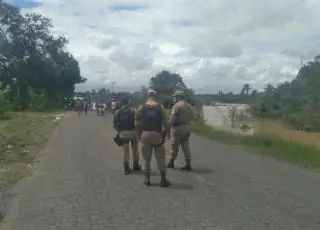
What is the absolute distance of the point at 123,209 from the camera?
8742mm

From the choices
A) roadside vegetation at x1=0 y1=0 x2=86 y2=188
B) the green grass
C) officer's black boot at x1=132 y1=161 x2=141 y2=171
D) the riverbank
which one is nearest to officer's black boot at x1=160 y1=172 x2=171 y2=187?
officer's black boot at x1=132 y1=161 x2=141 y2=171

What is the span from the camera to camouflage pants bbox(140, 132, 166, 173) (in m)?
11.0

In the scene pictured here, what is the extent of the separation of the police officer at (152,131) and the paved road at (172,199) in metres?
0.40

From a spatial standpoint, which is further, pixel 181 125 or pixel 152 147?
pixel 181 125

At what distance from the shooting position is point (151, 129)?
433 inches

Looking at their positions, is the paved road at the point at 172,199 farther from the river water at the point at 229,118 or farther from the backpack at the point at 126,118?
the river water at the point at 229,118

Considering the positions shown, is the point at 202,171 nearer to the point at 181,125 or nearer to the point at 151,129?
the point at 181,125

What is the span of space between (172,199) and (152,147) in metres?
1.81

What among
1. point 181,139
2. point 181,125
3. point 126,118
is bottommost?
point 181,139

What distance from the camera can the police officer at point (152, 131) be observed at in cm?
1098

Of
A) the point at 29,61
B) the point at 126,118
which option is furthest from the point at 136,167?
the point at 29,61

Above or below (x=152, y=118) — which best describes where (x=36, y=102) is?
below

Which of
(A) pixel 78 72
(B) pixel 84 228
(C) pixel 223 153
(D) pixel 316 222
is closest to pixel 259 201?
(D) pixel 316 222

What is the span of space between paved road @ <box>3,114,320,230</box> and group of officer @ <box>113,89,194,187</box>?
424mm
